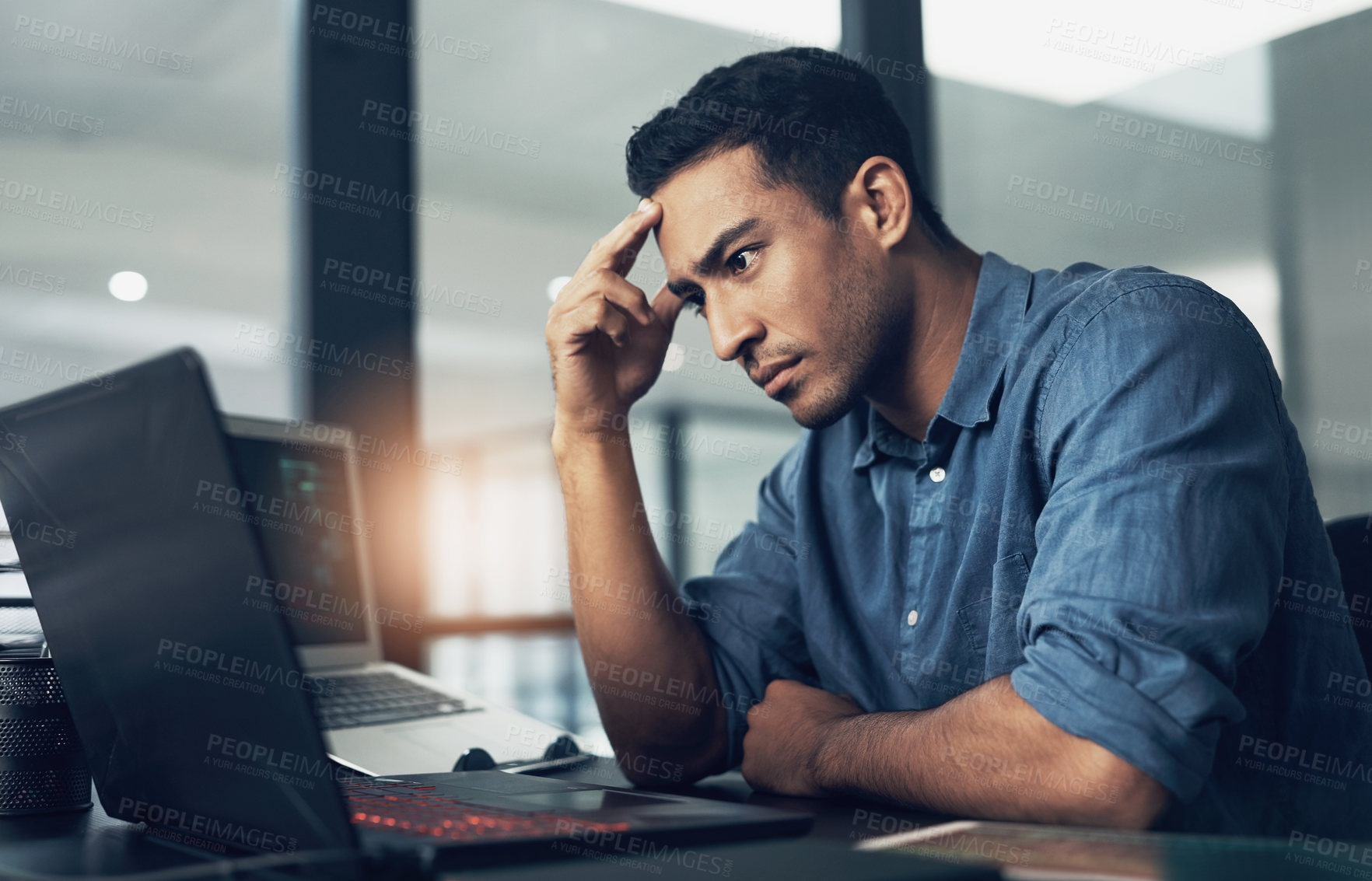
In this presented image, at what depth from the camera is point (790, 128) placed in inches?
55.9

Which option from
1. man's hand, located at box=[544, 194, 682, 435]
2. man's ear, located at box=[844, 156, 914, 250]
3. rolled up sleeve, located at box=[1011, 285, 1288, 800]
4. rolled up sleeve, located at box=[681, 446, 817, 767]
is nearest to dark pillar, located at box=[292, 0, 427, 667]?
man's hand, located at box=[544, 194, 682, 435]

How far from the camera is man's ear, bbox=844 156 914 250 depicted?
141 centimetres

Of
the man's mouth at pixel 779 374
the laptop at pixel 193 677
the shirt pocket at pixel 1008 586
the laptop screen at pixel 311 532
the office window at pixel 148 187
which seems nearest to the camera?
the laptop at pixel 193 677

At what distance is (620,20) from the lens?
7.48 feet

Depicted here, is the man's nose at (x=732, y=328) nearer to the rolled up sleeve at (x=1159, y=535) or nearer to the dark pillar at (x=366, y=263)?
the rolled up sleeve at (x=1159, y=535)

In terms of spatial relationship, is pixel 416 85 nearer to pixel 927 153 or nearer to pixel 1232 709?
pixel 927 153

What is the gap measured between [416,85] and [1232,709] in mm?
1700

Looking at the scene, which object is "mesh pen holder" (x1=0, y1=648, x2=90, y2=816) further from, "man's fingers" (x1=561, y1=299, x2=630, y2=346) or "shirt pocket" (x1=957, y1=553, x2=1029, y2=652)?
"shirt pocket" (x1=957, y1=553, x2=1029, y2=652)

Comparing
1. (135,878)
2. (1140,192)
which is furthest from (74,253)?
(1140,192)

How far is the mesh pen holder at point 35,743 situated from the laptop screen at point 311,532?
1.93ft

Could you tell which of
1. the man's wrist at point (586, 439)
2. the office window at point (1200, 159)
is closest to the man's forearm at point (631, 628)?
the man's wrist at point (586, 439)

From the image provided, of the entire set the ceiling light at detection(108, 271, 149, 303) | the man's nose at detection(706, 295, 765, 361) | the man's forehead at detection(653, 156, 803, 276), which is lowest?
the man's nose at detection(706, 295, 765, 361)

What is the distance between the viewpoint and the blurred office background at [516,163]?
5.76ft

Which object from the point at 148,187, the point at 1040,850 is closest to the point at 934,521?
the point at 1040,850
